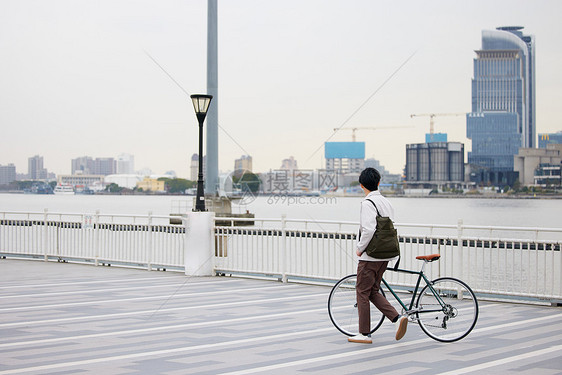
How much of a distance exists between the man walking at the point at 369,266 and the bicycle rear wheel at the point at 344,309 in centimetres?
24

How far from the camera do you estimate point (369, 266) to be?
280 inches

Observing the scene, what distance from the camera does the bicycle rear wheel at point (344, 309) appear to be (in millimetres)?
7461

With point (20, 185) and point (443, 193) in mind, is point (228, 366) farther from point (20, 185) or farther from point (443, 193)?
point (443, 193)

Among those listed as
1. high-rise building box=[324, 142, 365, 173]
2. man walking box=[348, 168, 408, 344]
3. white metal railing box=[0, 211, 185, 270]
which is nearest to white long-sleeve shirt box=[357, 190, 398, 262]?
man walking box=[348, 168, 408, 344]

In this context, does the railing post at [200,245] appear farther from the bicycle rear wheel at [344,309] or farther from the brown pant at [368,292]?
the brown pant at [368,292]

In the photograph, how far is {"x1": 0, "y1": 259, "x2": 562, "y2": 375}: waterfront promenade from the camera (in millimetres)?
6109

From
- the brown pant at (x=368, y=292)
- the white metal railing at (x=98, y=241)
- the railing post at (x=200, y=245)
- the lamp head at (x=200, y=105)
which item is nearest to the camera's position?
the brown pant at (x=368, y=292)

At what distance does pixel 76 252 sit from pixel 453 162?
17046cm

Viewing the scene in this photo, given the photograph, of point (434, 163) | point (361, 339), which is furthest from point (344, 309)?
point (434, 163)

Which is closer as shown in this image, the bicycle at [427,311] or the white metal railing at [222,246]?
the bicycle at [427,311]

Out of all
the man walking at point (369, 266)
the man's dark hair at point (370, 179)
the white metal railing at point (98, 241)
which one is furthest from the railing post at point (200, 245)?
the man's dark hair at point (370, 179)

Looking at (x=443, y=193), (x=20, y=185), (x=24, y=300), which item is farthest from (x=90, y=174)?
(x=24, y=300)

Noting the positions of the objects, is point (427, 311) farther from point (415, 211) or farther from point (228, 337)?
point (415, 211)

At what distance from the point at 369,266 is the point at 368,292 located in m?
0.30
